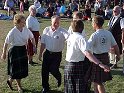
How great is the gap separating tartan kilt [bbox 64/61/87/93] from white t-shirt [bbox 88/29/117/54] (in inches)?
19.1

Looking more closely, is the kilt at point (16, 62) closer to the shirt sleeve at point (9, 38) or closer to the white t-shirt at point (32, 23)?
the shirt sleeve at point (9, 38)

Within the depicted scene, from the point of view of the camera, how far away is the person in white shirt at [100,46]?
21.9 feet

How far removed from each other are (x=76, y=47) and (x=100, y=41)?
657 millimetres

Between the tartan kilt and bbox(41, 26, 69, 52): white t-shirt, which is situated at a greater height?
bbox(41, 26, 69, 52): white t-shirt

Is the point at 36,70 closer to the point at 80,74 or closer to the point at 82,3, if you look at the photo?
the point at 80,74

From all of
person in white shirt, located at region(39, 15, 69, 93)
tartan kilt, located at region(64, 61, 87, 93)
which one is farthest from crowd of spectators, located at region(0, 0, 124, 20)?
tartan kilt, located at region(64, 61, 87, 93)

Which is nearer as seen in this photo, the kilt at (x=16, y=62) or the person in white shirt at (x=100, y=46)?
the person in white shirt at (x=100, y=46)

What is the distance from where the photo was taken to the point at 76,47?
20.5 ft

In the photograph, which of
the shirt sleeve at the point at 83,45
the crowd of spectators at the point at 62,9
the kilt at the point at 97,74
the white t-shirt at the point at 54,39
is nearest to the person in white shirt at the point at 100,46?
the kilt at the point at 97,74

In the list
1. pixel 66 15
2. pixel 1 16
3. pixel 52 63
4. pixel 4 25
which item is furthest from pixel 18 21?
pixel 66 15

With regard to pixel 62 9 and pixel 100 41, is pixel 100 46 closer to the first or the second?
pixel 100 41

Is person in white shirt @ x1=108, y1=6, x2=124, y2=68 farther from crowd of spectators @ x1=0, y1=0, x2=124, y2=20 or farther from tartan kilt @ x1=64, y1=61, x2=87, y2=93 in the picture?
crowd of spectators @ x1=0, y1=0, x2=124, y2=20

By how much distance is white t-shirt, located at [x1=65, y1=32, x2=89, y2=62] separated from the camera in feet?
20.0

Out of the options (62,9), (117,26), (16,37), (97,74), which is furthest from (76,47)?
(62,9)
